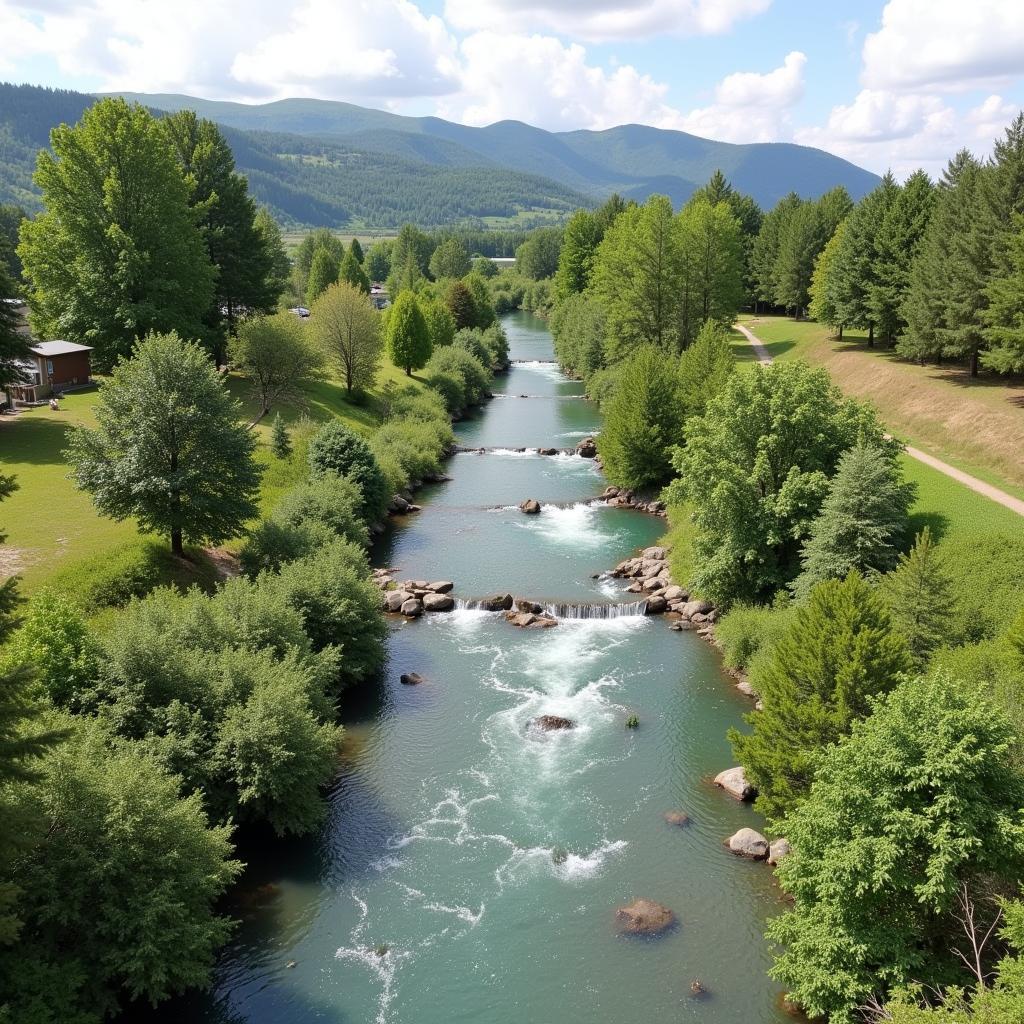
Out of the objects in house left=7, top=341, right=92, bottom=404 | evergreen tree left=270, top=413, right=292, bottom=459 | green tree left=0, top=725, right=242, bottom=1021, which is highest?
house left=7, top=341, right=92, bottom=404

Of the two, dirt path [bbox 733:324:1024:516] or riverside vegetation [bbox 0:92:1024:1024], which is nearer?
riverside vegetation [bbox 0:92:1024:1024]

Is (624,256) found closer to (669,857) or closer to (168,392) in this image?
(168,392)

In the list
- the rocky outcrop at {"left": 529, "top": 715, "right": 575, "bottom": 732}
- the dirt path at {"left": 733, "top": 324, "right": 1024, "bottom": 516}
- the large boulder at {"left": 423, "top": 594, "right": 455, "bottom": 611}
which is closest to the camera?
the rocky outcrop at {"left": 529, "top": 715, "right": 575, "bottom": 732}

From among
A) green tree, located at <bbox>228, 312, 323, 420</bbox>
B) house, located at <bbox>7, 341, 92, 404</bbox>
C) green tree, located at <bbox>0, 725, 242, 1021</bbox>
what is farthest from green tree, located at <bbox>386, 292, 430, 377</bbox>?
green tree, located at <bbox>0, 725, 242, 1021</bbox>

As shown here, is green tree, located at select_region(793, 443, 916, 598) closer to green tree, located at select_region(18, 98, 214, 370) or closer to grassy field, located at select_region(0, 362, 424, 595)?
grassy field, located at select_region(0, 362, 424, 595)

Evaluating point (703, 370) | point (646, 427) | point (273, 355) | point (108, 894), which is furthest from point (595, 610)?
point (273, 355)

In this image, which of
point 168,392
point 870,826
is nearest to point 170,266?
point 168,392

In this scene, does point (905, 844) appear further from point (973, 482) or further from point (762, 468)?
point (973, 482)

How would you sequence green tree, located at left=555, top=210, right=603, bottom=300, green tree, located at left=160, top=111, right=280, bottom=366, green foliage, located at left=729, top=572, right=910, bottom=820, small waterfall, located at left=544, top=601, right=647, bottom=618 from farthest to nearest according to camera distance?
1. green tree, located at left=555, top=210, right=603, bottom=300
2. green tree, located at left=160, top=111, right=280, bottom=366
3. small waterfall, located at left=544, top=601, right=647, bottom=618
4. green foliage, located at left=729, top=572, right=910, bottom=820
